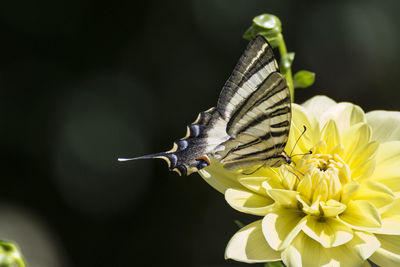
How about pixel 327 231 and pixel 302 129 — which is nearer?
pixel 327 231

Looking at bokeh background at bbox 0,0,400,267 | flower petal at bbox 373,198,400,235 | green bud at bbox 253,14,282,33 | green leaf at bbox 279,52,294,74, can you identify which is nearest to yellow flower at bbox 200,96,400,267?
flower petal at bbox 373,198,400,235

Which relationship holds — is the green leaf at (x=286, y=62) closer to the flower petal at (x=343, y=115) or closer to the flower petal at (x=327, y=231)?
the flower petal at (x=343, y=115)

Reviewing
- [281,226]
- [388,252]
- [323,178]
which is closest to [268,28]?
[323,178]

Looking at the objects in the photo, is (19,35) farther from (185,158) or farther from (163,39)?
(185,158)

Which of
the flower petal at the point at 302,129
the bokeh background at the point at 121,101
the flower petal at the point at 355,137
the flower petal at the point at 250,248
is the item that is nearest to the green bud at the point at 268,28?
the flower petal at the point at 302,129

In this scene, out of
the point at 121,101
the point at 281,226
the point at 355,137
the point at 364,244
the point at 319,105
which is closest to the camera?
the point at 364,244

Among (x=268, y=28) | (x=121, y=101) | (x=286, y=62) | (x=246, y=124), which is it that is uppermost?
(x=268, y=28)

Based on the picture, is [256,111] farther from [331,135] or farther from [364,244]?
[364,244]
